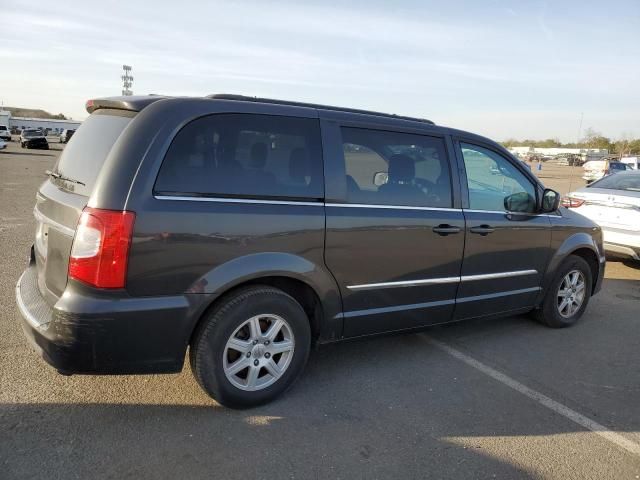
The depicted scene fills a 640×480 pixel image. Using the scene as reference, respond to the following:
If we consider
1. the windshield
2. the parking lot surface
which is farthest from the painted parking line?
the windshield

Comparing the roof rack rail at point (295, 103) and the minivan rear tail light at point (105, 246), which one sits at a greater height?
the roof rack rail at point (295, 103)

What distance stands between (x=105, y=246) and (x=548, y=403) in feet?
9.67

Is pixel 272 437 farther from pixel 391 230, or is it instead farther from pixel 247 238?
pixel 391 230

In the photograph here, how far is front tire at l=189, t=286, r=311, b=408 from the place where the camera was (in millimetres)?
3000

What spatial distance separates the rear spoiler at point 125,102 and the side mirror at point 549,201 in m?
3.34

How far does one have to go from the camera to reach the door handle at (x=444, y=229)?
3.84 m

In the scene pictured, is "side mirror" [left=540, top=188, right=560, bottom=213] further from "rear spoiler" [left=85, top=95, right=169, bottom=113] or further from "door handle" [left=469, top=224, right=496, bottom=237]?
"rear spoiler" [left=85, top=95, right=169, bottom=113]

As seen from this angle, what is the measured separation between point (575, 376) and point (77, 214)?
365 centimetres

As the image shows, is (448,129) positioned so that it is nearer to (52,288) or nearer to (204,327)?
(204,327)

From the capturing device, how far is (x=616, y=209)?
24.1 feet

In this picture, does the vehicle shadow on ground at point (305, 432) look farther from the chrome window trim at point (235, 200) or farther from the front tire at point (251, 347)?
the chrome window trim at point (235, 200)

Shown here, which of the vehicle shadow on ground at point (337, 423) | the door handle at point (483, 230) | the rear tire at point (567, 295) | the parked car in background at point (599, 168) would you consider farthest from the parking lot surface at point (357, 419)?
the parked car in background at point (599, 168)

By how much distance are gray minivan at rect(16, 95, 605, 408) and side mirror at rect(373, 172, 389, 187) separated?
2 centimetres

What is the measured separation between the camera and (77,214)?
9.04 feet
